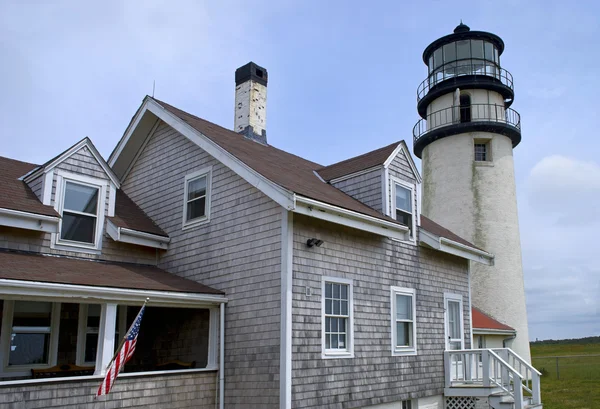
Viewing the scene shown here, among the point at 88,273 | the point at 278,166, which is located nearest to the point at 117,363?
the point at 88,273

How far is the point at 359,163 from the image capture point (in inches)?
570

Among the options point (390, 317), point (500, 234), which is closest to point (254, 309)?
point (390, 317)

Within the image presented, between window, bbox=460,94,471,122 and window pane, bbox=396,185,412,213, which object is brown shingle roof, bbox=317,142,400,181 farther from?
window, bbox=460,94,471,122

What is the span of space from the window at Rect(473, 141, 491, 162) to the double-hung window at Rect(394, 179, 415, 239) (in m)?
9.31

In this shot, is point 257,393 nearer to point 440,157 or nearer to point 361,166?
point 361,166

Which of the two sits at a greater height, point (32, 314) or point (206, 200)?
point (206, 200)

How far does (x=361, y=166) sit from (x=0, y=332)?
27.5ft

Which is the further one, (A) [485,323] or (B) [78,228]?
(A) [485,323]

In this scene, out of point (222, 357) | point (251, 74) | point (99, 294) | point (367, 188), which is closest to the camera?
point (99, 294)

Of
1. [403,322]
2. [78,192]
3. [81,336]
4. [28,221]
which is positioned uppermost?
[78,192]

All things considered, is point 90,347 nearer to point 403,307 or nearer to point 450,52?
point 403,307

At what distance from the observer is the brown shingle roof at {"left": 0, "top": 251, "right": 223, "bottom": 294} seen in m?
9.45

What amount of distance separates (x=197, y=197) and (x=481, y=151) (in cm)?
1385

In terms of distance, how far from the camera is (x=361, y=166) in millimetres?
14211
